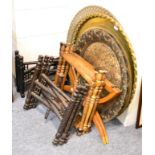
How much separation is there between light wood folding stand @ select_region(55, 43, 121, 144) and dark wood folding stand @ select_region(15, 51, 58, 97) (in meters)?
0.23

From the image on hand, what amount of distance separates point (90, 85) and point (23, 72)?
77 centimetres

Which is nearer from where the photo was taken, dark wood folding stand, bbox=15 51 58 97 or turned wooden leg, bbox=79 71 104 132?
turned wooden leg, bbox=79 71 104 132

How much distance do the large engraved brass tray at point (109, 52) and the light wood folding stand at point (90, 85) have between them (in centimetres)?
6

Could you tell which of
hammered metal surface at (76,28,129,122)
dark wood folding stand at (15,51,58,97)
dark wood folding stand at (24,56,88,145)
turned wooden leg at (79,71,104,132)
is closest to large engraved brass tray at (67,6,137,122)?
hammered metal surface at (76,28,129,122)

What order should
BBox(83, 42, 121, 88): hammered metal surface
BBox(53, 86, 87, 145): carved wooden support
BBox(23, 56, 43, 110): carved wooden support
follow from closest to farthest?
BBox(53, 86, 87, 145): carved wooden support → BBox(83, 42, 121, 88): hammered metal surface → BBox(23, 56, 43, 110): carved wooden support

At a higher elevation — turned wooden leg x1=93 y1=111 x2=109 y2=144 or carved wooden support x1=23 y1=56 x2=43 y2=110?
carved wooden support x1=23 y1=56 x2=43 y2=110

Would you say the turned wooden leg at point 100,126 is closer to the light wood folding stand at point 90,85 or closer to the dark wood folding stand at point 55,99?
the light wood folding stand at point 90,85

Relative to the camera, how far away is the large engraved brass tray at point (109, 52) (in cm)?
194

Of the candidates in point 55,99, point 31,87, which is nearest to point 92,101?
point 55,99

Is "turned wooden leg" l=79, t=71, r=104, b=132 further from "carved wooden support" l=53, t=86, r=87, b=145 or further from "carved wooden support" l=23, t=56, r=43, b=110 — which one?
"carved wooden support" l=23, t=56, r=43, b=110

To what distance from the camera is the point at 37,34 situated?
2643 mm

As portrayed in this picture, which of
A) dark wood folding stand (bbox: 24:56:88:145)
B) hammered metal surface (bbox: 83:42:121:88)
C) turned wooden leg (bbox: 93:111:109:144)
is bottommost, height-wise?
turned wooden leg (bbox: 93:111:109:144)

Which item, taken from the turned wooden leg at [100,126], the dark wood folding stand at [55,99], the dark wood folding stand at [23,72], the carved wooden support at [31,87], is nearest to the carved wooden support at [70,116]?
the dark wood folding stand at [55,99]

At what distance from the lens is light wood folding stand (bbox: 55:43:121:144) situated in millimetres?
1950
